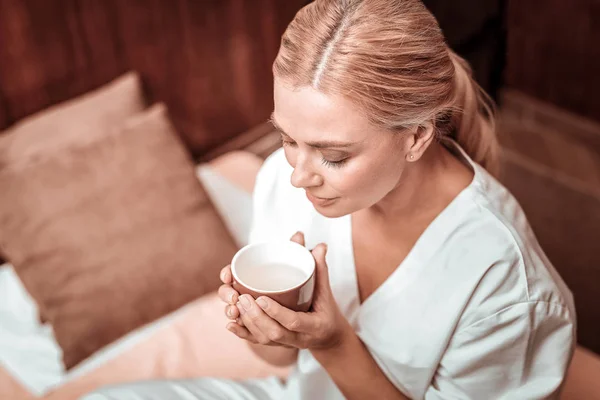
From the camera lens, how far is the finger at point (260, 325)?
3.14 ft

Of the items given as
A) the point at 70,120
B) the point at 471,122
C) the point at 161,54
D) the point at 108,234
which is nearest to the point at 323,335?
the point at 471,122

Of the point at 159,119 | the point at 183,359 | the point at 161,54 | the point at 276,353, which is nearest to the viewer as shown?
the point at 276,353

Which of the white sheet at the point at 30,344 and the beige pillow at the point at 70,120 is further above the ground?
the beige pillow at the point at 70,120

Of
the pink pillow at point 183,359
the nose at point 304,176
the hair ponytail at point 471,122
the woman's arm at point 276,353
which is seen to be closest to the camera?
the nose at point 304,176

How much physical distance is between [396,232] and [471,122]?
9.2 inches

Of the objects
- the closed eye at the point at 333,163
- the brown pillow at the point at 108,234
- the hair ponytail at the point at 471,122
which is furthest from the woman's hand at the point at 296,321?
the brown pillow at the point at 108,234

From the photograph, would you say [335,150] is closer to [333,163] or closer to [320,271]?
[333,163]

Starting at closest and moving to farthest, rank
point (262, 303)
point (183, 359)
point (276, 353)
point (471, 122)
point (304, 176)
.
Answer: point (262, 303), point (304, 176), point (471, 122), point (276, 353), point (183, 359)

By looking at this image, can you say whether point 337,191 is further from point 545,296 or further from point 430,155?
point 545,296

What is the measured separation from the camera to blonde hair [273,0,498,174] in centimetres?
99

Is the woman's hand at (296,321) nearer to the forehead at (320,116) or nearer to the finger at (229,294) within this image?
the finger at (229,294)

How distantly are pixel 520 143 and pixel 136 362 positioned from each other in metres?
2.14

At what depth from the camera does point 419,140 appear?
3.58 ft

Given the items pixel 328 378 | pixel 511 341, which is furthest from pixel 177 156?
pixel 511 341
